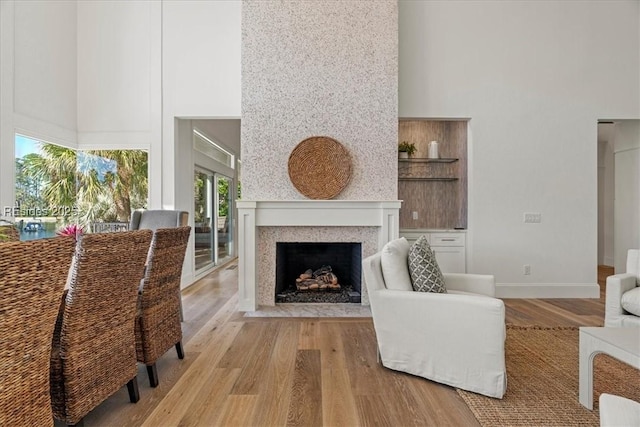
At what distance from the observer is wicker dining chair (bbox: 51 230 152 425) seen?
1540 millimetres

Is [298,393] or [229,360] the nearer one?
[298,393]

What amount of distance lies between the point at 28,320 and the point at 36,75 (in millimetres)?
4014

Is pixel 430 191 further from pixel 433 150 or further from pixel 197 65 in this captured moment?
pixel 197 65

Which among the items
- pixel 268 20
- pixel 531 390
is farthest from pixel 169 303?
pixel 268 20

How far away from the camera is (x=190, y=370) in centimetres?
239

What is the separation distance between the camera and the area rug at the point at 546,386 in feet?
6.00

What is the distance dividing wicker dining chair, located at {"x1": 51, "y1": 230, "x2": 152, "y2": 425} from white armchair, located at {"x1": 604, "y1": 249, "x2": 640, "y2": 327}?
3.34m

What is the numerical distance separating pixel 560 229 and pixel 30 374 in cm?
512

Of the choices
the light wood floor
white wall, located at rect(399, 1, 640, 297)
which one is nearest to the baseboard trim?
white wall, located at rect(399, 1, 640, 297)

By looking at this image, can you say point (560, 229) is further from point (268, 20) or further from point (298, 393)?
point (268, 20)

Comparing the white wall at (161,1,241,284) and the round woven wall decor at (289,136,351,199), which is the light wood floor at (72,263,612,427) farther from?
the white wall at (161,1,241,284)

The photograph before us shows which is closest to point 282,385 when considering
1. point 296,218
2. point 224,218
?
point 296,218

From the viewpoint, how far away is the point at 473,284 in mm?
2818

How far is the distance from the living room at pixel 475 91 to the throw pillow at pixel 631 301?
5.00ft
